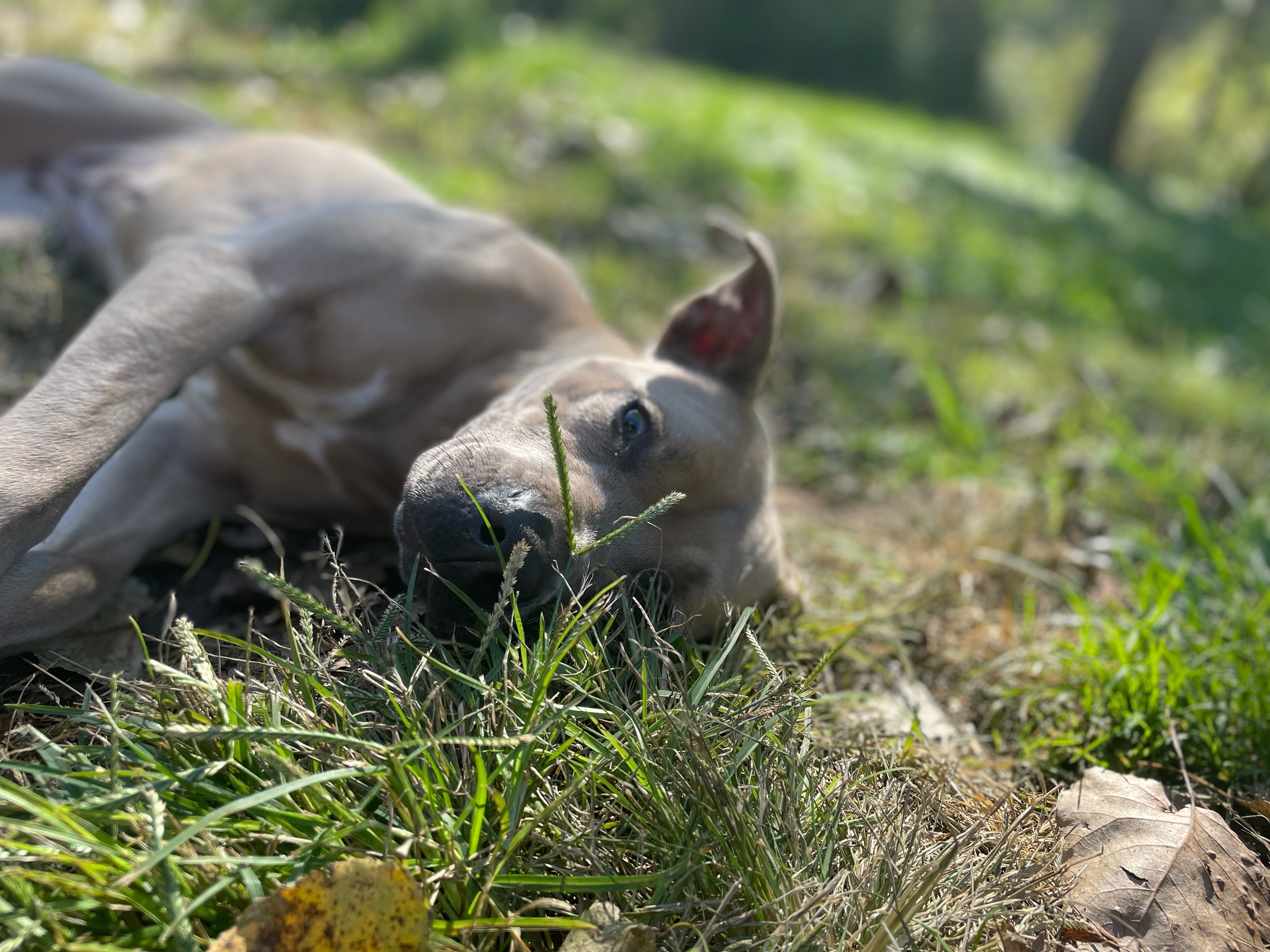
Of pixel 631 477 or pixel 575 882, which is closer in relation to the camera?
pixel 575 882

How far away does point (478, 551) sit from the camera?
2.05 meters

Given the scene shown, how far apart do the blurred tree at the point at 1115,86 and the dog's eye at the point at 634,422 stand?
2259 cm

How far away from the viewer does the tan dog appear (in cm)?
220

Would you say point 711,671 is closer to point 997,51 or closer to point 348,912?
point 348,912

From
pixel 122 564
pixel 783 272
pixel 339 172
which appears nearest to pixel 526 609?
pixel 122 564

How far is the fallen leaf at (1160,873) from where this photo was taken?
6.29 ft

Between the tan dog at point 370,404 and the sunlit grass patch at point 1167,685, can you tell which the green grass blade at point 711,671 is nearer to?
the tan dog at point 370,404

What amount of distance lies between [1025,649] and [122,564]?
2.54m

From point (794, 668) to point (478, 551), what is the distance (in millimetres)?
938

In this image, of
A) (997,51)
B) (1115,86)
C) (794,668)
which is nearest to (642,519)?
(794,668)

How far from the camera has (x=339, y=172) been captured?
3717 mm

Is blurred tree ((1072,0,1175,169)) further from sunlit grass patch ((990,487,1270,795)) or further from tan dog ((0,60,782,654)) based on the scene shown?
tan dog ((0,60,782,654))

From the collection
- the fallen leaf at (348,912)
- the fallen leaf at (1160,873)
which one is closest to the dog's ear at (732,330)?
the fallen leaf at (1160,873)

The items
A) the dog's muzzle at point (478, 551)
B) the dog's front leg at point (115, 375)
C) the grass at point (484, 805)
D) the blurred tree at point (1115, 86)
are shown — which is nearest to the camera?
the grass at point (484, 805)
